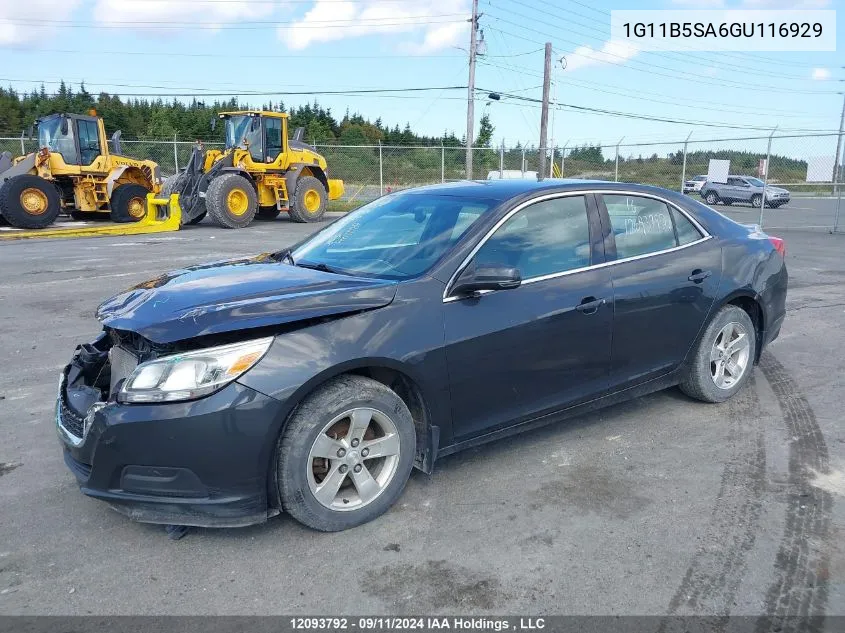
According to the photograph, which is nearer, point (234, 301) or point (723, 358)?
point (234, 301)

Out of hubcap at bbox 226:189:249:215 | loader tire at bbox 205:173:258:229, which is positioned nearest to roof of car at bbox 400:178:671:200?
loader tire at bbox 205:173:258:229

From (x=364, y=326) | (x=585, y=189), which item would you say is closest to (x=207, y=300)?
(x=364, y=326)

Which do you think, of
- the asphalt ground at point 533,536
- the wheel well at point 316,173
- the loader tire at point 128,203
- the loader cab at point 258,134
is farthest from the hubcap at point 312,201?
the asphalt ground at point 533,536

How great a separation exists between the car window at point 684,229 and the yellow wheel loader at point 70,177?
16978 millimetres

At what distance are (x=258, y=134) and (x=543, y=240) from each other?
17.0m

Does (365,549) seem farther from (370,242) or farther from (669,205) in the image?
(669,205)

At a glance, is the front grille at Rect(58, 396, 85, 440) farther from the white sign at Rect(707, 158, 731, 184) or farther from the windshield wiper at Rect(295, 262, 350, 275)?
the white sign at Rect(707, 158, 731, 184)

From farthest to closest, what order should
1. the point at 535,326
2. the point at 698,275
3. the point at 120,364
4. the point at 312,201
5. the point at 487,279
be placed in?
the point at 312,201
the point at 698,275
the point at 535,326
the point at 487,279
the point at 120,364

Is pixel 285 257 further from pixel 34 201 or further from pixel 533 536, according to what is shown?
pixel 34 201

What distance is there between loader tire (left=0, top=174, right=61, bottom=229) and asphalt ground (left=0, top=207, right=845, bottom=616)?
47.1 feet

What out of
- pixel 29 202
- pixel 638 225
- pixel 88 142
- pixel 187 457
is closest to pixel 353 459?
pixel 187 457

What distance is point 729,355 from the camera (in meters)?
4.91

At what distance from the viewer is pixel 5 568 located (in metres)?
2.99

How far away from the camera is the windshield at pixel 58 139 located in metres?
18.8
